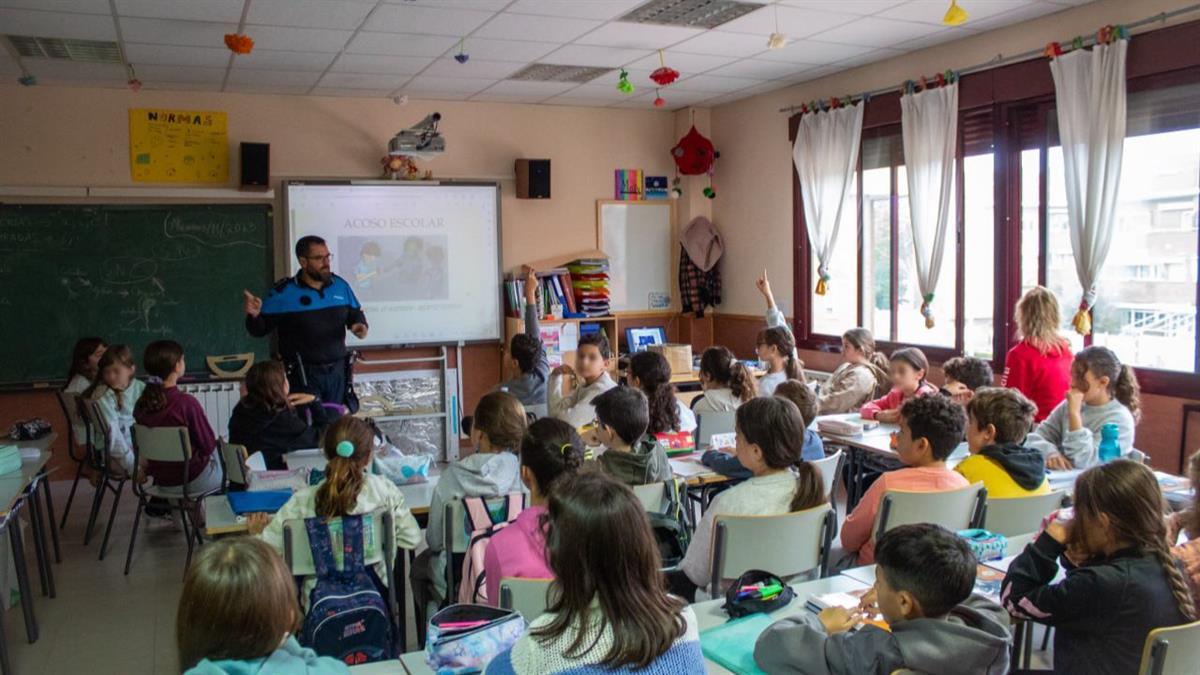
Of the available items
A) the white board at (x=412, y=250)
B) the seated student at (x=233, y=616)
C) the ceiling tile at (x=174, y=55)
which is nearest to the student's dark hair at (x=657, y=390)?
the seated student at (x=233, y=616)

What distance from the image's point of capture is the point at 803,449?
12.2 ft

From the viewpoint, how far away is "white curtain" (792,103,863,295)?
268 inches

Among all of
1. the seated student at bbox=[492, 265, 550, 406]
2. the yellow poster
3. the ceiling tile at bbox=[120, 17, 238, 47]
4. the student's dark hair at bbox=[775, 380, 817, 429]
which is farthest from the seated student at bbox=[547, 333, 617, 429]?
the yellow poster

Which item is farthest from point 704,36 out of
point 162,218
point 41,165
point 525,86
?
point 41,165

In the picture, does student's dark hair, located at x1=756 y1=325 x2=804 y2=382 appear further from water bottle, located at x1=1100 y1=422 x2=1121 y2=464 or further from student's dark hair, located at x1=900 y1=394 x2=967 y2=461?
student's dark hair, located at x1=900 y1=394 x2=967 y2=461

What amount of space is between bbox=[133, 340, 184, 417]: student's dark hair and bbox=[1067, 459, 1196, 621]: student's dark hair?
14.3 ft

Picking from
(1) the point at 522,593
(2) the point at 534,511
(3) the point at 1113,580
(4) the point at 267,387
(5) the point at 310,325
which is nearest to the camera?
(3) the point at 1113,580

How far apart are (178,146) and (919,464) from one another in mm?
5881

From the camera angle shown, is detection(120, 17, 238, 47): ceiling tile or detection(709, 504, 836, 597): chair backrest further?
detection(120, 17, 238, 47): ceiling tile

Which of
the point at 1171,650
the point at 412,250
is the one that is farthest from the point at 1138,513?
the point at 412,250

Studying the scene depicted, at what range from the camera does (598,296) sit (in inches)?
316

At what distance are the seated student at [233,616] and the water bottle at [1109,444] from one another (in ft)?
11.4

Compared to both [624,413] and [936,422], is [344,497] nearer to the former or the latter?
[624,413]

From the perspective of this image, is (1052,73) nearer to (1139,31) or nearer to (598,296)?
(1139,31)
